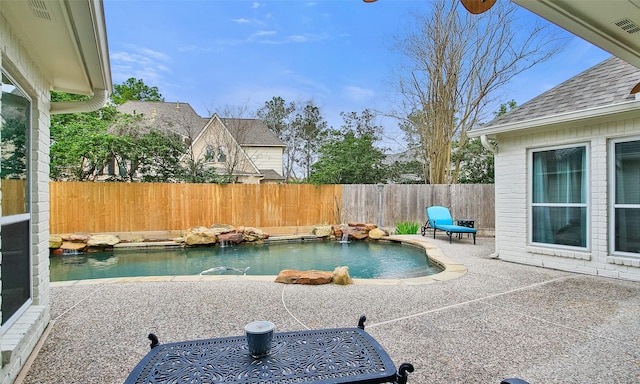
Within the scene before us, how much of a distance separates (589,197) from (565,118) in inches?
45.2

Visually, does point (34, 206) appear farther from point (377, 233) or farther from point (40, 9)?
point (377, 233)

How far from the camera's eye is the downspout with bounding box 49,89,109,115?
3.23 m

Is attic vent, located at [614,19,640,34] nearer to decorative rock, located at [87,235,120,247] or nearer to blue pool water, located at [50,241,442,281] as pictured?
blue pool water, located at [50,241,442,281]

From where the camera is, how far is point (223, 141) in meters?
13.6

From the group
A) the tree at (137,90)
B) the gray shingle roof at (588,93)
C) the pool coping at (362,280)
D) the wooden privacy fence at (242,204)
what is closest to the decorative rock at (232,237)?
the wooden privacy fence at (242,204)

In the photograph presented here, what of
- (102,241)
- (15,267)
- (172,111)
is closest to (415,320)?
(15,267)

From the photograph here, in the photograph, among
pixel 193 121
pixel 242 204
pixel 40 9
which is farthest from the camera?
pixel 193 121

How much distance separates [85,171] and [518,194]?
10.8m

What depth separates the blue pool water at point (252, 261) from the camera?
6016 mm

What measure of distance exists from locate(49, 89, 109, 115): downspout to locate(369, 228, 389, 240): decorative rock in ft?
24.8

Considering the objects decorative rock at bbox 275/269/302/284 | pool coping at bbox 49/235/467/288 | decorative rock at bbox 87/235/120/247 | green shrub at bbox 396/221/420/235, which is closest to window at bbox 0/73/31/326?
pool coping at bbox 49/235/467/288

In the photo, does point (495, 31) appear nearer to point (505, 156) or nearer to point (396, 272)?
point (505, 156)

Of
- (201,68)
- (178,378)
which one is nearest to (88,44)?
(178,378)

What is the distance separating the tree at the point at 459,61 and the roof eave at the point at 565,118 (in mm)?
6830
